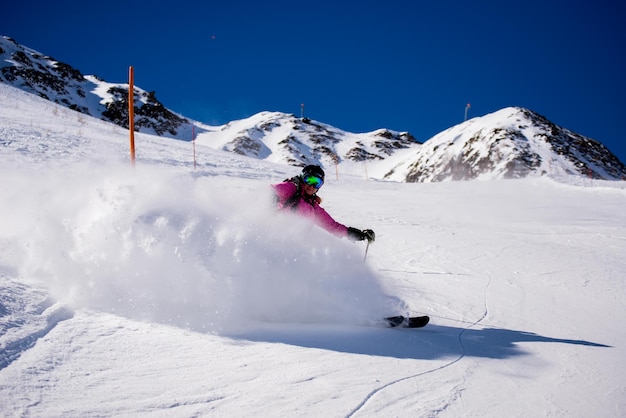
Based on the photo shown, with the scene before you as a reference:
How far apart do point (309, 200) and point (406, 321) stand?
1.81 meters

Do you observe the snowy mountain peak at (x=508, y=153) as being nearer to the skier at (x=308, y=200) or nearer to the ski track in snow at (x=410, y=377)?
the skier at (x=308, y=200)

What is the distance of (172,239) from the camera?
3.47 meters

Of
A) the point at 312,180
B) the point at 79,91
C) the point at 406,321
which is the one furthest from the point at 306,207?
the point at 79,91

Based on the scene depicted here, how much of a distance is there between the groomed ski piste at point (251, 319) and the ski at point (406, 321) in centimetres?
15

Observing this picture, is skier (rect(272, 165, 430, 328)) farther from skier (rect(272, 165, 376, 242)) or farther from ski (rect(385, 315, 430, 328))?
ski (rect(385, 315, 430, 328))

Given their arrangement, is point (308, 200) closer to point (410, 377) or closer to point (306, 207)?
point (306, 207)

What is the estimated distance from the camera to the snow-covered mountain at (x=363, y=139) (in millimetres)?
63312

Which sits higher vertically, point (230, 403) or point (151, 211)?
point (151, 211)

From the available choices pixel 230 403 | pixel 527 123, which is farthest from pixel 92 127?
pixel 527 123

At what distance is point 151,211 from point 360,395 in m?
2.55

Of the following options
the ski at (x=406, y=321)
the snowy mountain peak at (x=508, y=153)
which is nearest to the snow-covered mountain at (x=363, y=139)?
the snowy mountain peak at (x=508, y=153)

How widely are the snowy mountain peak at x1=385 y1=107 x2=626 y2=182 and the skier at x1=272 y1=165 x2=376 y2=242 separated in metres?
61.3

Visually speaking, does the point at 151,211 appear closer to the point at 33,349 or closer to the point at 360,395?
the point at 33,349

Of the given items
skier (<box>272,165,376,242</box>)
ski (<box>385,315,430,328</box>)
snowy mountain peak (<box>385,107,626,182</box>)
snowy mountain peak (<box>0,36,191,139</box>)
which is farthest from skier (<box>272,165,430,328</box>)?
snowy mountain peak (<box>0,36,191,139</box>)
